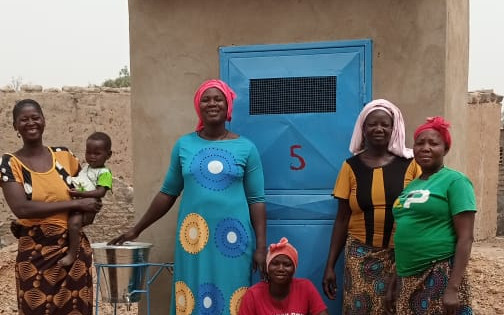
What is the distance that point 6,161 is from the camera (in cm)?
371

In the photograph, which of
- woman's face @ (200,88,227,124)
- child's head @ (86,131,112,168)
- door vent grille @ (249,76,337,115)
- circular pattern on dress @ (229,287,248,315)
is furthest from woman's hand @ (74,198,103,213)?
door vent grille @ (249,76,337,115)

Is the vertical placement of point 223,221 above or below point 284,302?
above

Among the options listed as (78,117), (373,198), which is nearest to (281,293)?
(373,198)

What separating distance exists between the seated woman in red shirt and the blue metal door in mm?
478

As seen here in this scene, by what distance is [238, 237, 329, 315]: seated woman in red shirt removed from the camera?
12.3 ft

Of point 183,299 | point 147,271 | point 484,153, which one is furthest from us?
point 484,153

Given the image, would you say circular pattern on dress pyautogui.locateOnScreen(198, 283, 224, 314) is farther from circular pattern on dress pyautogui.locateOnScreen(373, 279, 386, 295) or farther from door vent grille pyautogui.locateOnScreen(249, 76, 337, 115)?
door vent grille pyautogui.locateOnScreen(249, 76, 337, 115)

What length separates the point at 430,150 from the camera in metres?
3.22

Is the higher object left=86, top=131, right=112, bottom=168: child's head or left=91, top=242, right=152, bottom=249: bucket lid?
left=86, top=131, right=112, bottom=168: child's head

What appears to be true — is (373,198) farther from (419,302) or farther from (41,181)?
(41,181)

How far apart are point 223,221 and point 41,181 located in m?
0.97

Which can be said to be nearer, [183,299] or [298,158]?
[183,299]

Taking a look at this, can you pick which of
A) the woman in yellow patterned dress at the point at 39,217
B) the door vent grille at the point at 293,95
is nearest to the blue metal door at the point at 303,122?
the door vent grille at the point at 293,95

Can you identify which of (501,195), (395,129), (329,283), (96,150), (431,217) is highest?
(395,129)
